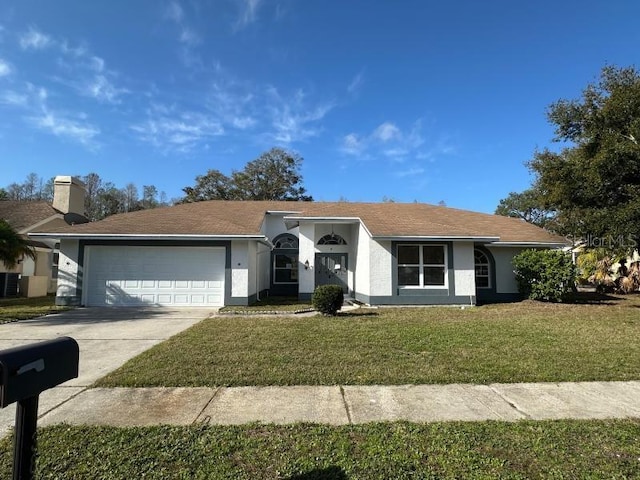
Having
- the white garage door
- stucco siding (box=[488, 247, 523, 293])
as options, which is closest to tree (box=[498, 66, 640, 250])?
stucco siding (box=[488, 247, 523, 293])

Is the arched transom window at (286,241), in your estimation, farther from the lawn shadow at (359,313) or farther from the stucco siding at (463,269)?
the stucco siding at (463,269)

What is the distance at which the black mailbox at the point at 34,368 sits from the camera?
6.29ft

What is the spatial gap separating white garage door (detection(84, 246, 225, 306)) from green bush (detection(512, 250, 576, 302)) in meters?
12.4

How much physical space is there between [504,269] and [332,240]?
7770mm

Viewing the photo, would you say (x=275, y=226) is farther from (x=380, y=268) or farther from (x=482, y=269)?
(x=482, y=269)

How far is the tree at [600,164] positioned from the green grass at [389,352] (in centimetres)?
400

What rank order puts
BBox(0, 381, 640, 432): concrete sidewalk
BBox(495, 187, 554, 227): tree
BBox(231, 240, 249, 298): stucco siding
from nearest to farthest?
BBox(0, 381, 640, 432): concrete sidewalk < BBox(231, 240, 249, 298): stucco siding < BBox(495, 187, 554, 227): tree

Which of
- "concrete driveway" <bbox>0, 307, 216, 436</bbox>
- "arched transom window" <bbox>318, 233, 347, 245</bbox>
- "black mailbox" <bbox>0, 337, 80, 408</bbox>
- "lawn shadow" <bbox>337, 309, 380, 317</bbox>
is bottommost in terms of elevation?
"concrete driveway" <bbox>0, 307, 216, 436</bbox>

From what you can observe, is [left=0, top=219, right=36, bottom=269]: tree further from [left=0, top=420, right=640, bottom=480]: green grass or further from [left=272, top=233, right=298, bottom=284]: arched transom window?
[left=0, top=420, right=640, bottom=480]: green grass

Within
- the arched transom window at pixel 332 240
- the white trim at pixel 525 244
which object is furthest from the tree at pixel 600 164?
the arched transom window at pixel 332 240

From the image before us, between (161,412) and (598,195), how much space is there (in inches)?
628

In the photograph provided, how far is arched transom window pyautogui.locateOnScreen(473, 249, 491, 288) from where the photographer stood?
16.7m

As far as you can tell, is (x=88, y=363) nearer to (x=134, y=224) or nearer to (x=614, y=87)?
(x=134, y=224)

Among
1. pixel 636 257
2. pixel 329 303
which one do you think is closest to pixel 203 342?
pixel 329 303
